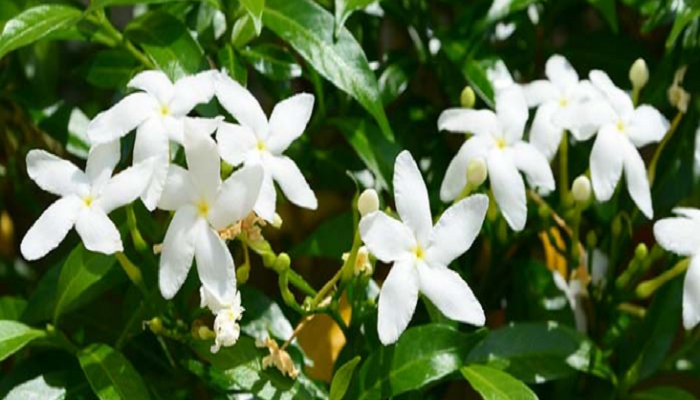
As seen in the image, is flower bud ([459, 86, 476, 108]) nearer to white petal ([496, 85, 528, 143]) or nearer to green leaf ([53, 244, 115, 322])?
white petal ([496, 85, 528, 143])

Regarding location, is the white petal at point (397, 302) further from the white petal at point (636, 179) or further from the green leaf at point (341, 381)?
the white petal at point (636, 179)

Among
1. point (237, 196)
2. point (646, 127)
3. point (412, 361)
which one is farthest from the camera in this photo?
point (646, 127)

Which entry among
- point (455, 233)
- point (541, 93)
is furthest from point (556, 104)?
point (455, 233)

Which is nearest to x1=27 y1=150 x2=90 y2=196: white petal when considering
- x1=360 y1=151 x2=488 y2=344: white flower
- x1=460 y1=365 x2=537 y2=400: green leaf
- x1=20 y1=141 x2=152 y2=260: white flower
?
x1=20 y1=141 x2=152 y2=260: white flower

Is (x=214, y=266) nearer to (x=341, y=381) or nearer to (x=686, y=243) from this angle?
(x=341, y=381)

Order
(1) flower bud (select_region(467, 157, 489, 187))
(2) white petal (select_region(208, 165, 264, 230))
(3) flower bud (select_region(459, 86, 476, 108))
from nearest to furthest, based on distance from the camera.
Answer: (2) white petal (select_region(208, 165, 264, 230)) → (1) flower bud (select_region(467, 157, 489, 187)) → (3) flower bud (select_region(459, 86, 476, 108))

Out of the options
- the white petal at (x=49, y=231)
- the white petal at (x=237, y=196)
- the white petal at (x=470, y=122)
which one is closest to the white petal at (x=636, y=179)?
the white petal at (x=470, y=122)
